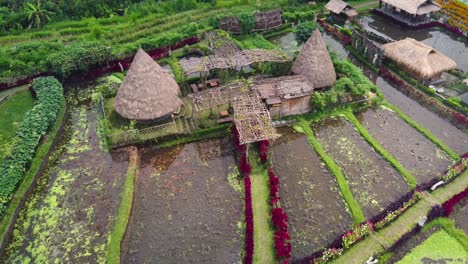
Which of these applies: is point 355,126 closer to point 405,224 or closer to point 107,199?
point 405,224

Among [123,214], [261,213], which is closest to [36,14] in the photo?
[123,214]

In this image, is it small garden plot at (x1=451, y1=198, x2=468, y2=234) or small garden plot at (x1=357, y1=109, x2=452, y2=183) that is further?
small garden plot at (x1=357, y1=109, x2=452, y2=183)

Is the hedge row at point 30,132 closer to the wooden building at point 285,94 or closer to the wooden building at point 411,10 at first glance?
the wooden building at point 285,94

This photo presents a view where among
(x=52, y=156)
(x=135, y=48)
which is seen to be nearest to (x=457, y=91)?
(x=135, y=48)

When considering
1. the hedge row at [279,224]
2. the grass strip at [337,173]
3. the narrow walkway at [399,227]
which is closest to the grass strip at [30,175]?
the hedge row at [279,224]

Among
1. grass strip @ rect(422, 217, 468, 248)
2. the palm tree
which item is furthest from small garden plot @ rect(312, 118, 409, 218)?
the palm tree

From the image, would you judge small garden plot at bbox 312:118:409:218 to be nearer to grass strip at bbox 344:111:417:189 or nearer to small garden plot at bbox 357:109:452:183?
grass strip at bbox 344:111:417:189
